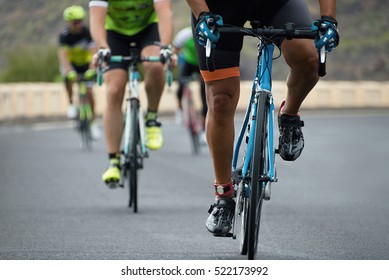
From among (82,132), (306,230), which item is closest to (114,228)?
(306,230)

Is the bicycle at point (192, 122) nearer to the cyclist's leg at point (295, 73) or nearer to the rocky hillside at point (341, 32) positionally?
the cyclist's leg at point (295, 73)

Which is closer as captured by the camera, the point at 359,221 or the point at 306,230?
the point at 306,230

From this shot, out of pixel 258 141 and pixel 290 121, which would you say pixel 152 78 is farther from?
pixel 258 141

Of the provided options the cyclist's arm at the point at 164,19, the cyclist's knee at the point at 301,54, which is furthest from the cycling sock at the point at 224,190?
the cyclist's arm at the point at 164,19

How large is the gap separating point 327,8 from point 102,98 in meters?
26.4

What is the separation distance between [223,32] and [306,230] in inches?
105

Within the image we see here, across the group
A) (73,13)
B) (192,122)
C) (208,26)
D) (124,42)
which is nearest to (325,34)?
(208,26)

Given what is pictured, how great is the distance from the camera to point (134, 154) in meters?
9.77

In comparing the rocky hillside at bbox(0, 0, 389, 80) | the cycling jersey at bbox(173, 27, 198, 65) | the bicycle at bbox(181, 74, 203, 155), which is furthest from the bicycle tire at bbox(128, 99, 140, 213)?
the rocky hillside at bbox(0, 0, 389, 80)

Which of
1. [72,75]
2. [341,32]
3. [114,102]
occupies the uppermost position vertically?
[114,102]

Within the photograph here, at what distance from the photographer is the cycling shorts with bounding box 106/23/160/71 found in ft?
33.0

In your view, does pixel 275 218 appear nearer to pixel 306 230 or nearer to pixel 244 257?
pixel 306 230

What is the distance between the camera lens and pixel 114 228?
28.4 ft
